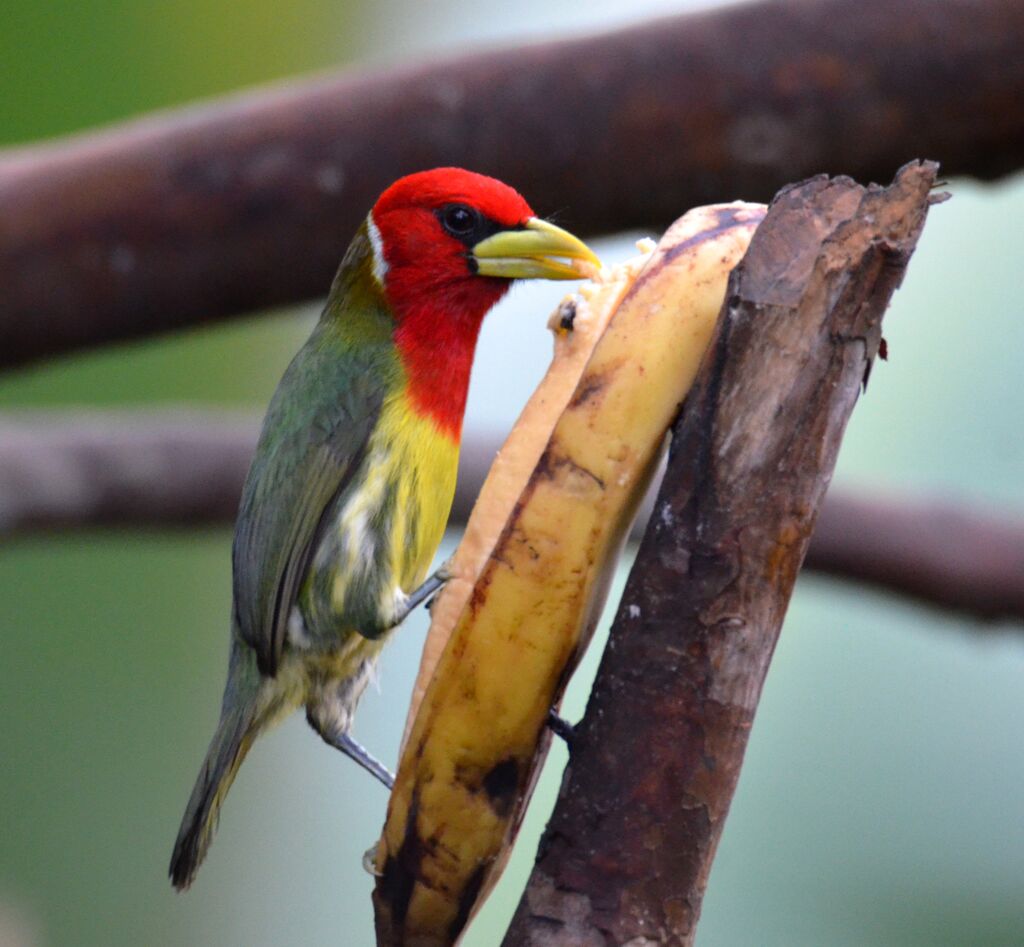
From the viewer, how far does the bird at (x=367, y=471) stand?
1876 mm

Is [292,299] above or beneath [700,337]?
beneath

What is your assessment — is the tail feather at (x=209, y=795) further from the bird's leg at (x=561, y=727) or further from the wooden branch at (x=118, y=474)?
the wooden branch at (x=118, y=474)

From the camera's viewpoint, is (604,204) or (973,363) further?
(973,363)

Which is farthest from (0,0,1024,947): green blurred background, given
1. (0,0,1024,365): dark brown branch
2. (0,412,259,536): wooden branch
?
(0,0,1024,365): dark brown branch

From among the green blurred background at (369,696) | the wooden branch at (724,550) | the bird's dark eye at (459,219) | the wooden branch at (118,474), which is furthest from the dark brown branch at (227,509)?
the wooden branch at (724,550)

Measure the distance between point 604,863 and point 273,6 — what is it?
4.23 metres

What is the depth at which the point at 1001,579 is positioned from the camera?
11.8ft

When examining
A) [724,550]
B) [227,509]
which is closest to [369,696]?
[227,509]

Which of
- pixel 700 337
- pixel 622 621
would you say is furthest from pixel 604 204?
pixel 622 621

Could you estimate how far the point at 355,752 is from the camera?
6.26ft

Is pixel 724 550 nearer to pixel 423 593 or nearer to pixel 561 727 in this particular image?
pixel 561 727

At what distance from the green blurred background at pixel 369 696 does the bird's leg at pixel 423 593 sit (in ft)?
7.93

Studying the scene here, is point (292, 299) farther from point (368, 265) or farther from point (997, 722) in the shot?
point (997, 722)

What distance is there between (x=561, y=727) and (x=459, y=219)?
0.83 metres
